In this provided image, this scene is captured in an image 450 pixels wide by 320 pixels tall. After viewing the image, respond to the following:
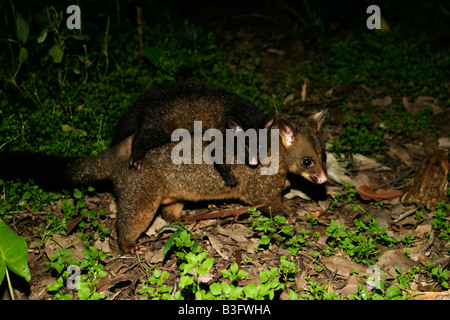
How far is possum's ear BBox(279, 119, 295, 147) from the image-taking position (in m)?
5.26

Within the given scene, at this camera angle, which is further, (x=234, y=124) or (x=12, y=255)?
(x=234, y=124)

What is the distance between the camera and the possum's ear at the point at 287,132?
526 cm

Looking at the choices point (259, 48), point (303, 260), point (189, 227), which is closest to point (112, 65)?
point (259, 48)

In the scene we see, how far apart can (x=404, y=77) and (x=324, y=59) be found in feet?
5.45

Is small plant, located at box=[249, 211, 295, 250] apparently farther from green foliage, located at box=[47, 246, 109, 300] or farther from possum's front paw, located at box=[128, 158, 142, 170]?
green foliage, located at box=[47, 246, 109, 300]

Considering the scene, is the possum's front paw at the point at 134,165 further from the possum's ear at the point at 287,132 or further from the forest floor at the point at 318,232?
the possum's ear at the point at 287,132

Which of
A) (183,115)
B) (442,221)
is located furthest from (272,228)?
(442,221)

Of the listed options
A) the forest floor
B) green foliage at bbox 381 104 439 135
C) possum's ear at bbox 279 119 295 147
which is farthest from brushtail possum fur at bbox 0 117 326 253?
green foliage at bbox 381 104 439 135

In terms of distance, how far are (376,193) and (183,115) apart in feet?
9.19

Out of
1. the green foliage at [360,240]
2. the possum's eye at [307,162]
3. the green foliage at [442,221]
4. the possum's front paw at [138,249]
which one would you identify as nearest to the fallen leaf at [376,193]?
the green foliage at [442,221]

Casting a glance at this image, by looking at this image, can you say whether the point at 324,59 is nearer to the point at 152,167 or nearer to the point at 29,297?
the point at 152,167

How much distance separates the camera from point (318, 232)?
4.71 metres

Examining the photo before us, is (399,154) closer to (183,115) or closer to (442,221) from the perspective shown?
(442,221)

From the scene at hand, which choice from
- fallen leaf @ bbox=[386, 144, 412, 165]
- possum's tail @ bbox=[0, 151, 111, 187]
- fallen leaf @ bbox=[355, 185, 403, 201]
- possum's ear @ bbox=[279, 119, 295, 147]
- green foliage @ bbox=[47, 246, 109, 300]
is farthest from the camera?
fallen leaf @ bbox=[386, 144, 412, 165]
